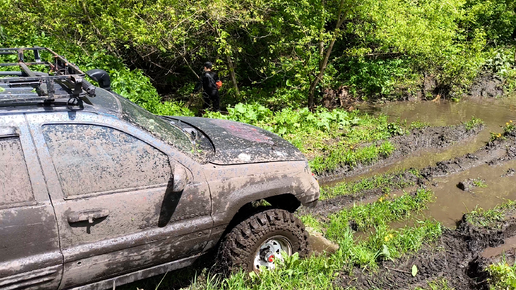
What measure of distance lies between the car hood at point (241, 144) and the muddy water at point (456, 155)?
3174 millimetres

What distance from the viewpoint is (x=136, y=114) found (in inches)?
142

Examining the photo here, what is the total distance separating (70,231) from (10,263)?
1.38 ft

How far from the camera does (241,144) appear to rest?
13.2 feet

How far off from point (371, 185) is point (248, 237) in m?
3.66

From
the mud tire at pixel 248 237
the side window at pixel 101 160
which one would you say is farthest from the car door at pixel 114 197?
the mud tire at pixel 248 237

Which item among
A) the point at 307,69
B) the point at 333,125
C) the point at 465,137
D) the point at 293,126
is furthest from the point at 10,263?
the point at 465,137

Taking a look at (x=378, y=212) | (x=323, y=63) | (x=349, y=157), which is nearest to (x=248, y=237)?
(x=378, y=212)

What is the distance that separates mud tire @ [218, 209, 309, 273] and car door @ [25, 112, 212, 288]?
1.20 ft

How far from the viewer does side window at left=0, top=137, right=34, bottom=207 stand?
2.79m

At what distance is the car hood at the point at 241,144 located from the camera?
3764 millimetres

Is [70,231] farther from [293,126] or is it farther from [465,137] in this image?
[465,137]

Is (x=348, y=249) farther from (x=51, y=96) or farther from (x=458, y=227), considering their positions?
(x=51, y=96)

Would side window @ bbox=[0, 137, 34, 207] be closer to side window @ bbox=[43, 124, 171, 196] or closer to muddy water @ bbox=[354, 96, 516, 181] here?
side window @ bbox=[43, 124, 171, 196]

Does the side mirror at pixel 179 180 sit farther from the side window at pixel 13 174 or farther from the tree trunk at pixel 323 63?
the tree trunk at pixel 323 63
